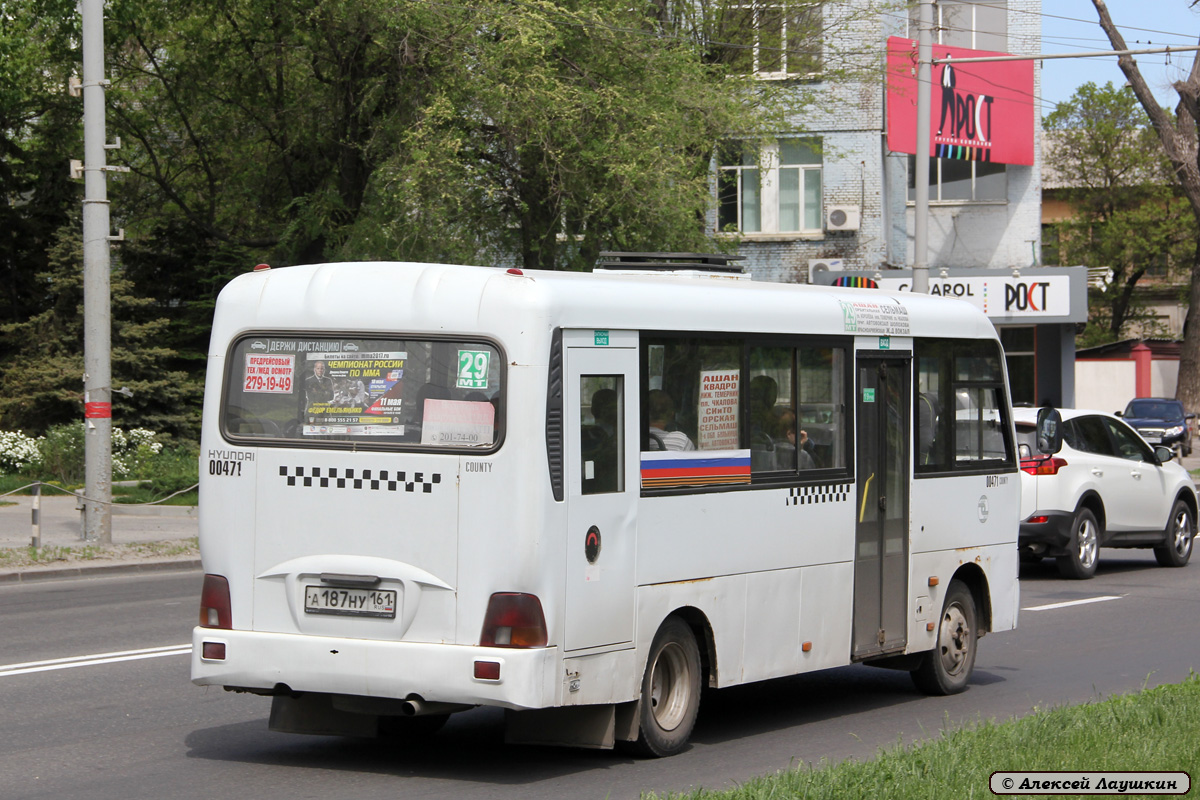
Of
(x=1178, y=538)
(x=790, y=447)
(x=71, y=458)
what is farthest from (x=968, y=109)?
(x=790, y=447)

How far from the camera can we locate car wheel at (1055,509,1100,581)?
16906mm

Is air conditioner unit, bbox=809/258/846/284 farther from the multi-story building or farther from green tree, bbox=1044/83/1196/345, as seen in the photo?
green tree, bbox=1044/83/1196/345

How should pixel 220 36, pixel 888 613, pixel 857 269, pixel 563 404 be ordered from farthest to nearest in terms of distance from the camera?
pixel 857 269 → pixel 220 36 → pixel 888 613 → pixel 563 404

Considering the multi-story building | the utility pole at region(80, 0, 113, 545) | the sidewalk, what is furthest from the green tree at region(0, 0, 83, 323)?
the utility pole at region(80, 0, 113, 545)

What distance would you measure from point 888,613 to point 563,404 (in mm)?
3333

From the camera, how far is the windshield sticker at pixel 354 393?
24.4 feet

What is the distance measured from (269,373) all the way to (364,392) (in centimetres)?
57

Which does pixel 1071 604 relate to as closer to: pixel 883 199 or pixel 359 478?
pixel 359 478

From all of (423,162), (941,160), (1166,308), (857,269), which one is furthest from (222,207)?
(1166,308)

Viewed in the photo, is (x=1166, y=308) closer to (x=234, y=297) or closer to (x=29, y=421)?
(x=29, y=421)

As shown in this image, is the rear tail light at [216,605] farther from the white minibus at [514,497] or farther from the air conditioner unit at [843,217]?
the air conditioner unit at [843,217]

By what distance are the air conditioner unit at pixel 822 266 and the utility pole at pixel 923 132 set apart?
10.8 metres

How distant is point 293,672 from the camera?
737 cm

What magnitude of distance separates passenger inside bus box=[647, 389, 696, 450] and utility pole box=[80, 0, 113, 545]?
1234 centimetres
